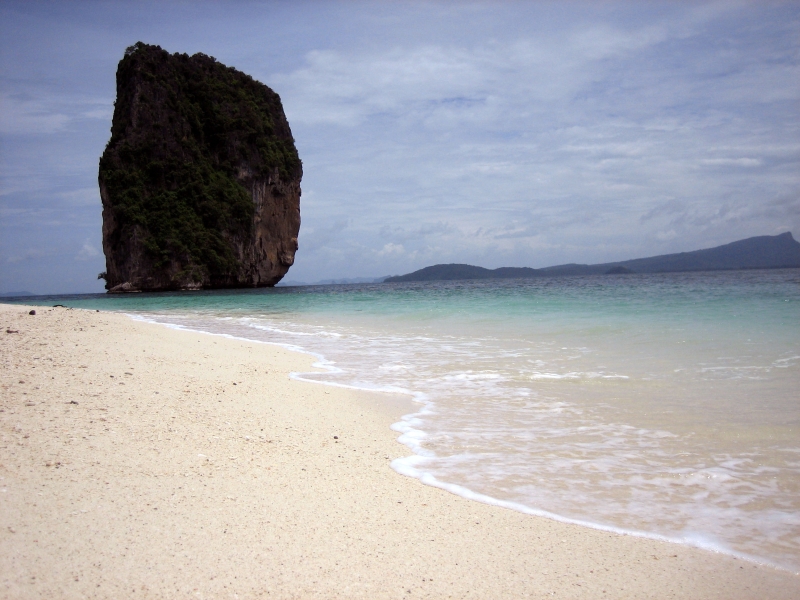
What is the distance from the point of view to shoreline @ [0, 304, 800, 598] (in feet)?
6.83

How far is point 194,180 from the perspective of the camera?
180 feet

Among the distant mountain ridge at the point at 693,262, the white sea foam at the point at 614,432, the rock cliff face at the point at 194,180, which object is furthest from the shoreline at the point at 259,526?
the distant mountain ridge at the point at 693,262

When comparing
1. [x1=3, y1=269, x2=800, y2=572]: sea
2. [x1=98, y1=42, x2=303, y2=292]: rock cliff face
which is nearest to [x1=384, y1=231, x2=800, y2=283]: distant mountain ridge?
[x1=98, y1=42, x2=303, y2=292]: rock cliff face

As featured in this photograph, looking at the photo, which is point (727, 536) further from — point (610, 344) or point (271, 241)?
point (271, 241)

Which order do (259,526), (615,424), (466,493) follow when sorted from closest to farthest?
1. (259,526)
2. (466,493)
3. (615,424)

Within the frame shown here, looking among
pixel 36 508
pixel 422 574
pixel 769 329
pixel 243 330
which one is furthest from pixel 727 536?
pixel 243 330

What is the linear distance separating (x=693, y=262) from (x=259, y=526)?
525 feet

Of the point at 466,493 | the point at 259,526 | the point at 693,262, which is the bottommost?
the point at 466,493

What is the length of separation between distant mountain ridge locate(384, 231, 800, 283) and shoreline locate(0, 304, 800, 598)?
122121 mm

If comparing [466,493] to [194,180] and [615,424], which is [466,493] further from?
[194,180]

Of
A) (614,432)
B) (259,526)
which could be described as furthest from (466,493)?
(614,432)

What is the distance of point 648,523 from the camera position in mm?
2711

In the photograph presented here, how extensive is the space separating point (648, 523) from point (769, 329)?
953 centimetres

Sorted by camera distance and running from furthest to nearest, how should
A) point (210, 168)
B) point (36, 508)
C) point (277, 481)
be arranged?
point (210, 168), point (277, 481), point (36, 508)
